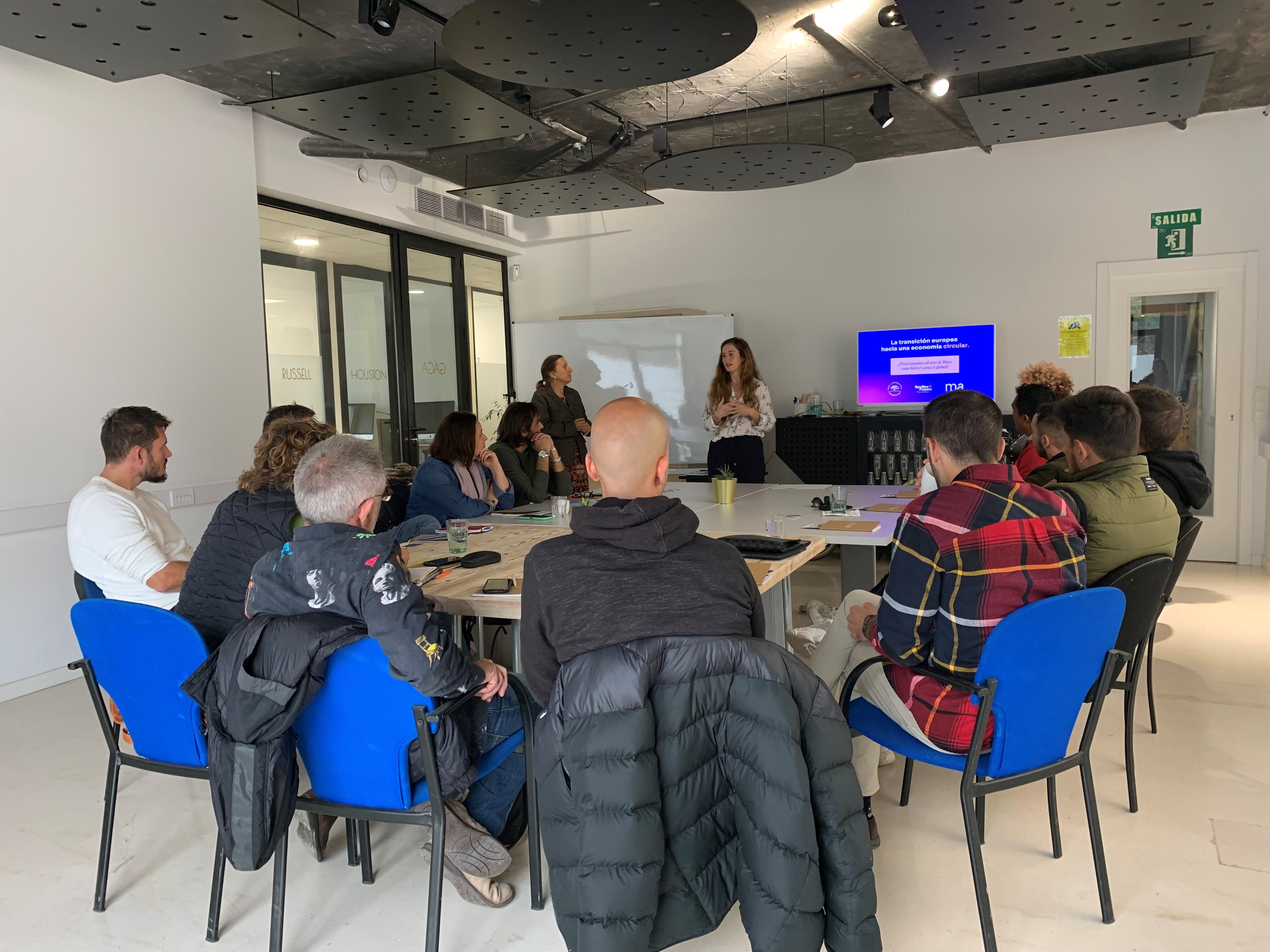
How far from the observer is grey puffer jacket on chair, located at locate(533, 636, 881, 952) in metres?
1.54

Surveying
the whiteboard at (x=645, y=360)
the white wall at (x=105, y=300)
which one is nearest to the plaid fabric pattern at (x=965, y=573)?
the white wall at (x=105, y=300)

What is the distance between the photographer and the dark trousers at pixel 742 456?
6.30 metres

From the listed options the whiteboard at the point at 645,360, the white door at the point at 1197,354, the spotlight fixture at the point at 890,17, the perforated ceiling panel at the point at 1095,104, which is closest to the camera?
the perforated ceiling panel at the point at 1095,104

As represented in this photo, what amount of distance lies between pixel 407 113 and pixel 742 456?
323cm

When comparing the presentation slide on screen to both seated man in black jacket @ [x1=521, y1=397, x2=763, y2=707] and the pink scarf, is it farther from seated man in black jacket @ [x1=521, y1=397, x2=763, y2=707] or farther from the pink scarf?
seated man in black jacket @ [x1=521, y1=397, x2=763, y2=707]

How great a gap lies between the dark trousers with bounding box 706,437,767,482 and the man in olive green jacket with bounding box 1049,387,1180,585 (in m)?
3.64

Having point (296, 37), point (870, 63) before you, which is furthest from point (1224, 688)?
point (296, 37)

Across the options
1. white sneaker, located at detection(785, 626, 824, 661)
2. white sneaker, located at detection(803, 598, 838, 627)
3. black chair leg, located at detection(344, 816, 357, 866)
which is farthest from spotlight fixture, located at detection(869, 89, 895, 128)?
black chair leg, located at detection(344, 816, 357, 866)

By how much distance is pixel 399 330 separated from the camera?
6723 mm

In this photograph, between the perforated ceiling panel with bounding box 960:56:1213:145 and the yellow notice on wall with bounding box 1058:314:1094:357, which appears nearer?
the perforated ceiling panel with bounding box 960:56:1213:145

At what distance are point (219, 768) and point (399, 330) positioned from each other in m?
5.18

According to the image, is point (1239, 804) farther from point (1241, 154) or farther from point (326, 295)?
point (326, 295)

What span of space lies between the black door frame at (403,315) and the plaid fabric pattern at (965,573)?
491 centimetres

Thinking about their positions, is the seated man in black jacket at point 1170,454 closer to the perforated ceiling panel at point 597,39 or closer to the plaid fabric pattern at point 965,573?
the plaid fabric pattern at point 965,573
